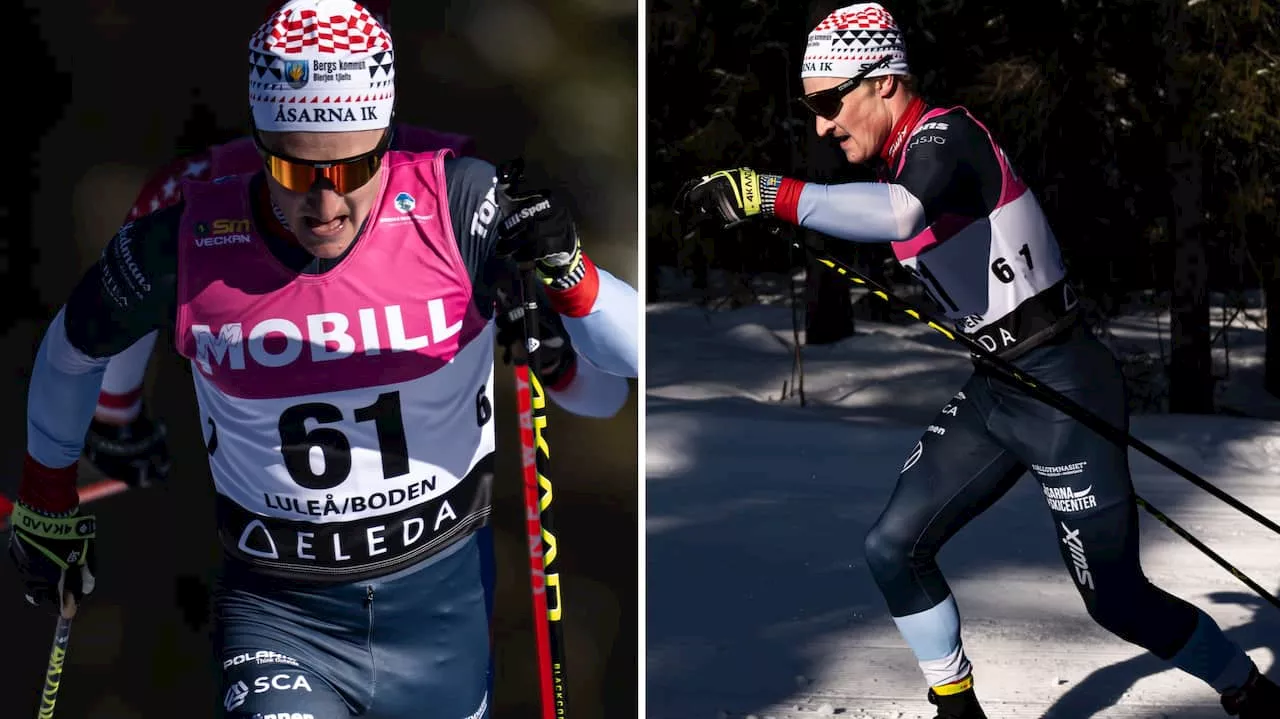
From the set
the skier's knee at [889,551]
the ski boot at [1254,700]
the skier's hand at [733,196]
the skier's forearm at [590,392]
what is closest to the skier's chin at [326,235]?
the skier's forearm at [590,392]

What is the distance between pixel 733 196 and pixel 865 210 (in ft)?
1.12

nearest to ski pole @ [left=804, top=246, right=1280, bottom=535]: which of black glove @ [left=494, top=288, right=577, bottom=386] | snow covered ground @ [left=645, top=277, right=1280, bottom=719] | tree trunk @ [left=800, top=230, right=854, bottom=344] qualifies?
black glove @ [left=494, top=288, right=577, bottom=386]

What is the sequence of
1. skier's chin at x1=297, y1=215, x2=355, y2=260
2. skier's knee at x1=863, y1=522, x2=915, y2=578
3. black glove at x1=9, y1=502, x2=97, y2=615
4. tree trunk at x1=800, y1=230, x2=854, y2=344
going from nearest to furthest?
skier's chin at x1=297, y1=215, x2=355, y2=260, black glove at x1=9, y1=502, x2=97, y2=615, skier's knee at x1=863, y1=522, x2=915, y2=578, tree trunk at x1=800, y1=230, x2=854, y2=344

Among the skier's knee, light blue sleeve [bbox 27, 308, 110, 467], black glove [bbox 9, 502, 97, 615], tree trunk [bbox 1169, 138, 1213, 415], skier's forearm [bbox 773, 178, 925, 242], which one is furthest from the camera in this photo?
tree trunk [bbox 1169, 138, 1213, 415]

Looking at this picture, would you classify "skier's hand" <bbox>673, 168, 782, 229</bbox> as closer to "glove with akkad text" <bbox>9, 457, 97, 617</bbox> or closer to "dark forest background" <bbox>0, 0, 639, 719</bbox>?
"dark forest background" <bbox>0, 0, 639, 719</bbox>

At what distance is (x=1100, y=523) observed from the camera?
3768 mm

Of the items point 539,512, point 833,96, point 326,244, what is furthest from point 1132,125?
point 326,244

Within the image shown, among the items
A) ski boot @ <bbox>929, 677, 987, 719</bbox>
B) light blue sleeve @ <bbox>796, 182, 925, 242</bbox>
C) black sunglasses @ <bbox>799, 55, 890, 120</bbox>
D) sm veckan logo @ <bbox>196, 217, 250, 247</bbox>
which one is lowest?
ski boot @ <bbox>929, 677, 987, 719</bbox>

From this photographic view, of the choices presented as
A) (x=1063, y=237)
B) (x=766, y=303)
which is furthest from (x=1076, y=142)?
(x=766, y=303)

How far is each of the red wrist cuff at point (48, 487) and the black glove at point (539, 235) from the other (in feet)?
3.82

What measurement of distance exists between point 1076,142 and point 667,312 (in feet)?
16.3

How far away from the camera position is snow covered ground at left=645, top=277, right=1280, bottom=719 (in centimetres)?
445

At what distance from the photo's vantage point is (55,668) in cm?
342

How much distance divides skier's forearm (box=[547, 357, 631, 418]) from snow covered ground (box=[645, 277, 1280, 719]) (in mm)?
1160
